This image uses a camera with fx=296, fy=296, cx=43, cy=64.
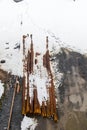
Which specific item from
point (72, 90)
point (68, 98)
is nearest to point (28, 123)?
point (68, 98)

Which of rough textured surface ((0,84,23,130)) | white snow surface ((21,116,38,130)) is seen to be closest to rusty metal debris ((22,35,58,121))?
rough textured surface ((0,84,23,130))

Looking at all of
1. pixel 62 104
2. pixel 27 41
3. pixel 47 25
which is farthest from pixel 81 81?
pixel 47 25

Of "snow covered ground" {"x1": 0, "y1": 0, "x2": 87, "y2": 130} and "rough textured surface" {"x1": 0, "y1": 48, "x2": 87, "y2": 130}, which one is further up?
"snow covered ground" {"x1": 0, "y1": 0, "x2": 87, "y2": 130}

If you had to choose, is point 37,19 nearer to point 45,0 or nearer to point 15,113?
point 45,0

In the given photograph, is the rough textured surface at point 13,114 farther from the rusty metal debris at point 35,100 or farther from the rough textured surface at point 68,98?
the rusty metal debris at point 35,100

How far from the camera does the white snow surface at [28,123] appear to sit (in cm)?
1602

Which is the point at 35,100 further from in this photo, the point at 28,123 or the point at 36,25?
the point at 36,25

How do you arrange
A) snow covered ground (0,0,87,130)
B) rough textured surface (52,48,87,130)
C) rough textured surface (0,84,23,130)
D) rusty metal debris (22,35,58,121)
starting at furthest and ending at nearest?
snow covered ground (0,0,87,130), rusty metal debris (22,35,58,121), rough textured surface (52,48,87,130), rough textured surface (0,84,23,130)

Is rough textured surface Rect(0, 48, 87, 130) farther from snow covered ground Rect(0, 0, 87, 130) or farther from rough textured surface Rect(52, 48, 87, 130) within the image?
snow covered ground Rect(0, 0, 87, 130)

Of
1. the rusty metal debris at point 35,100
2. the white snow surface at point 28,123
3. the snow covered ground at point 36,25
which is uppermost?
the snow covered ground at point 36,25

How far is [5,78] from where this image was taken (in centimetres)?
2009

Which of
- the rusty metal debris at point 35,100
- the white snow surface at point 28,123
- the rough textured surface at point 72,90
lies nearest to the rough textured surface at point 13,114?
the white snow surface at point 28,123

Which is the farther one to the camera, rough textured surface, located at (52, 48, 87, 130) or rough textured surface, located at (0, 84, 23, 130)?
rough textured surface, located at (52, 48, 87, 130)

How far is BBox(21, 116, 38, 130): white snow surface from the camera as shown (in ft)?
52.6
